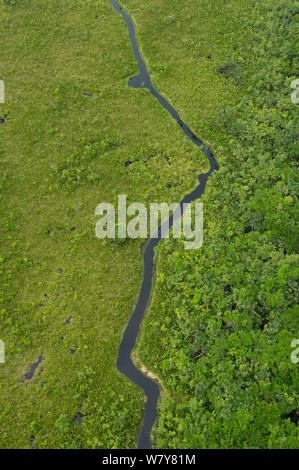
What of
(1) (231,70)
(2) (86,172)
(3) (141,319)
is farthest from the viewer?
(1) (231,70)

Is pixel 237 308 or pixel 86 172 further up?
pixel 86 172

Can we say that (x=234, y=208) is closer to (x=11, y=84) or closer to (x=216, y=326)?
(x=216, y=326)

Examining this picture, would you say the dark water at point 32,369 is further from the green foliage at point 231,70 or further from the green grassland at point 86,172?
the green foliage at point 231,70

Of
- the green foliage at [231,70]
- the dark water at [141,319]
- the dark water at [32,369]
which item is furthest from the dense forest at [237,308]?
the dark water at [32,369]

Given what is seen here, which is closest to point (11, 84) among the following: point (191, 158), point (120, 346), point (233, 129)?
point (191, 158)

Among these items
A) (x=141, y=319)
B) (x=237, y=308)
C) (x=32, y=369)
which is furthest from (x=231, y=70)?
(x=32, y=369)

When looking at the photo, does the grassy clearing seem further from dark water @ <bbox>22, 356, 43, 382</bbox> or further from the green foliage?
the green foliage

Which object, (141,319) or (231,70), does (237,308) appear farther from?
(231,70)
